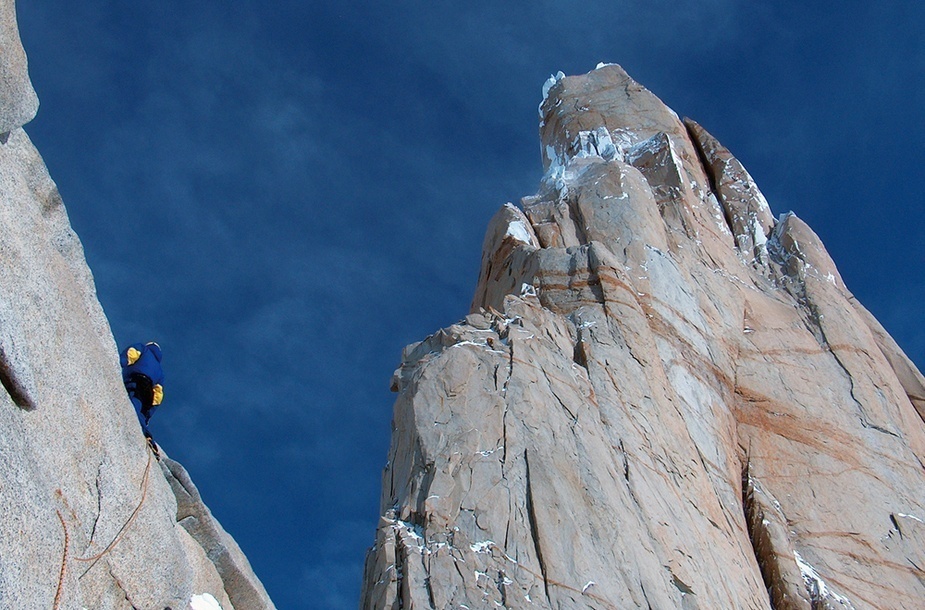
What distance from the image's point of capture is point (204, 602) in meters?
13.1

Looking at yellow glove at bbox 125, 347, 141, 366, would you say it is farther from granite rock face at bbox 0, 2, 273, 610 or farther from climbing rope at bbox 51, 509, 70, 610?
climbing rope at bbox 51, 509, 70, 610

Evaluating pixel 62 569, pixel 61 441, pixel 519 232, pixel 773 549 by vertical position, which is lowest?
pixel 62 569

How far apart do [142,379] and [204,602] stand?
3302 millimetres

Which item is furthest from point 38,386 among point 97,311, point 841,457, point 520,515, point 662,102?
point 662,102

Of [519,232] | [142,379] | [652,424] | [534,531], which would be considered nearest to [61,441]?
[142,379]

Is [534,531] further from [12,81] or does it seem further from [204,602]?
[12,81]

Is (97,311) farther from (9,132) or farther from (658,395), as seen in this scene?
(658,395)

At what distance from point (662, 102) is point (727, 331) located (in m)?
17.1

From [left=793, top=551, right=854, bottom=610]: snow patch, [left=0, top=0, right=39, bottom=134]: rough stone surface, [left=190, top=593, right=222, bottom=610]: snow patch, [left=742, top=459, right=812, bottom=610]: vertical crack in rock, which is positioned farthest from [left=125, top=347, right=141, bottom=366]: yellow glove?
[left=793, top=551, right=854, bottom=610]: snow patch

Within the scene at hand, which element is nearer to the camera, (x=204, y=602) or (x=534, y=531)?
(x=204, y=602)

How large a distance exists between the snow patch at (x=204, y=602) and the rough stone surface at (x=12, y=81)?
6369 millimetres

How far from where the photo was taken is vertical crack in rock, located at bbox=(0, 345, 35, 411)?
9602mm

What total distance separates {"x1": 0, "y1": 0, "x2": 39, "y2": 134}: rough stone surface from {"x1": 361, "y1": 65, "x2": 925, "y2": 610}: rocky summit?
10066 millimetres

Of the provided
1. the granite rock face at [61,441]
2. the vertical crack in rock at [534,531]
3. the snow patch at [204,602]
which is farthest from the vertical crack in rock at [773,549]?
the granite rock face at [61,441]
